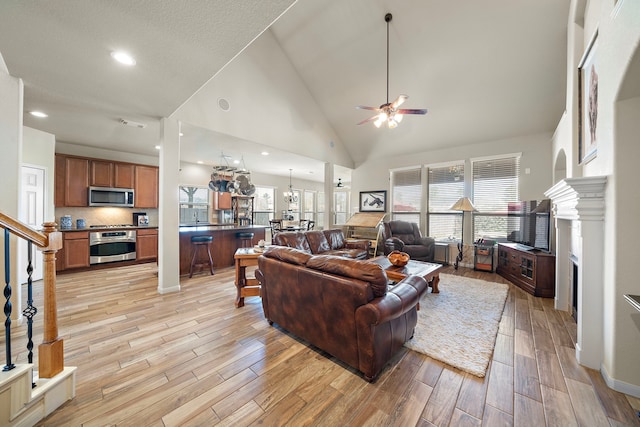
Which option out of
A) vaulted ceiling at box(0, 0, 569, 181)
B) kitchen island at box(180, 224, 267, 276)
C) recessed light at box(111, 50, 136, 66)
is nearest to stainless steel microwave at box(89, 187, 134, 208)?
vaulted ceiling at box(0, 0, 569, 181)

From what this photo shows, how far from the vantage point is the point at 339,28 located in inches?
177

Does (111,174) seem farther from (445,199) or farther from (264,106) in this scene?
(445,199)

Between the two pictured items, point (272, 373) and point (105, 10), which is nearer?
point (105, 10)

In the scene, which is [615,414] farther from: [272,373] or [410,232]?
[410,232]

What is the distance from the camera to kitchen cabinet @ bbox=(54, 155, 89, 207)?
492 cm

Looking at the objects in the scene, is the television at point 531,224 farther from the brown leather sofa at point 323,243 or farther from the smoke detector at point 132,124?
the smoke detector at point 132,124

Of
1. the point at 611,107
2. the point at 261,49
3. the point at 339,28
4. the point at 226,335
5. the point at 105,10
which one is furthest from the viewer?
the point at 261,49

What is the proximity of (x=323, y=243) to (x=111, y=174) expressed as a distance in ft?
17.0

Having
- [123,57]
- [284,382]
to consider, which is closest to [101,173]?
[123,57]

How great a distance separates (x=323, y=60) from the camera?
16.8 ft

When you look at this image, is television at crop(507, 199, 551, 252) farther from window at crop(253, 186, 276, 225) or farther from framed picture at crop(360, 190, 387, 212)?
window at crop(253, 186, 276, 225)

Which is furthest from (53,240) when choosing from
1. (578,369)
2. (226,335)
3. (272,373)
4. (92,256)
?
(92,256)

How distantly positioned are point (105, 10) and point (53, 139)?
15.1 feet

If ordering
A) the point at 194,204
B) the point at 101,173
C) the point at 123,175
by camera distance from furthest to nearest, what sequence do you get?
the point at 194,204 < the point at 123,175 < the point at 101,173
